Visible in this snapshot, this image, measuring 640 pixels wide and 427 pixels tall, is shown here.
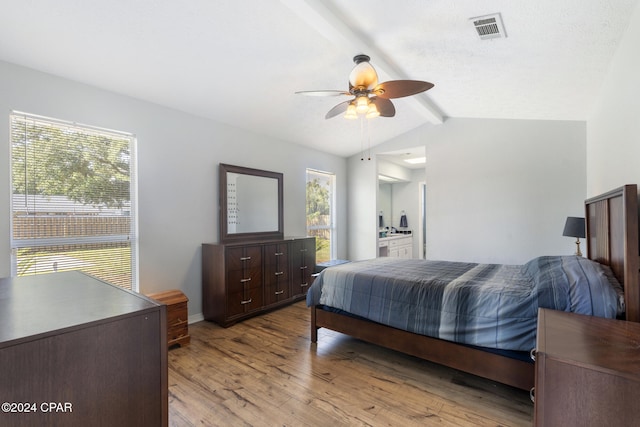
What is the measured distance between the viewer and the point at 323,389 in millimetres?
2156

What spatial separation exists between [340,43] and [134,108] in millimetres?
2122

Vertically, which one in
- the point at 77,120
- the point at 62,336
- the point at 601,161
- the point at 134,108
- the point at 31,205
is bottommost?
the point at 62,336

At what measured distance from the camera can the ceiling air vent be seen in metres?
2.02

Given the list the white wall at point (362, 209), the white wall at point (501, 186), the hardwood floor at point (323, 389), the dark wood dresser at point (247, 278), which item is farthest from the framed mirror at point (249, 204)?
the white wall at point (501, 186)

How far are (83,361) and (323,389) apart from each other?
167 cm

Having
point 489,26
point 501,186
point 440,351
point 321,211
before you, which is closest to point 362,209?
point 321,211

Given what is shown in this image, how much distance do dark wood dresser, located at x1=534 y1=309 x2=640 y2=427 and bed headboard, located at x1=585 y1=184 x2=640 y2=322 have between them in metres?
0.33

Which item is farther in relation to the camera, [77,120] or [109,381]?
[77,120]

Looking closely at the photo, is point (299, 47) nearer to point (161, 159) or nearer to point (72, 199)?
point (161, 159)

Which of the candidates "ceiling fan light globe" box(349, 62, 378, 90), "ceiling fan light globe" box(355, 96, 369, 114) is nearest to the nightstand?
"ceiling fan light globe" box(355, 96, 369, 114)

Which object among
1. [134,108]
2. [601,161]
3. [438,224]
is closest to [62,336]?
[134,108]

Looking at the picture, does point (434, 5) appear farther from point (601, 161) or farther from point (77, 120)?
point (77, 120)

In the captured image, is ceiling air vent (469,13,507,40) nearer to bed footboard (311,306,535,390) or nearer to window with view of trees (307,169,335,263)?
bed footboard (311,306,535,390)

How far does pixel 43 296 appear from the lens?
1.23 m
